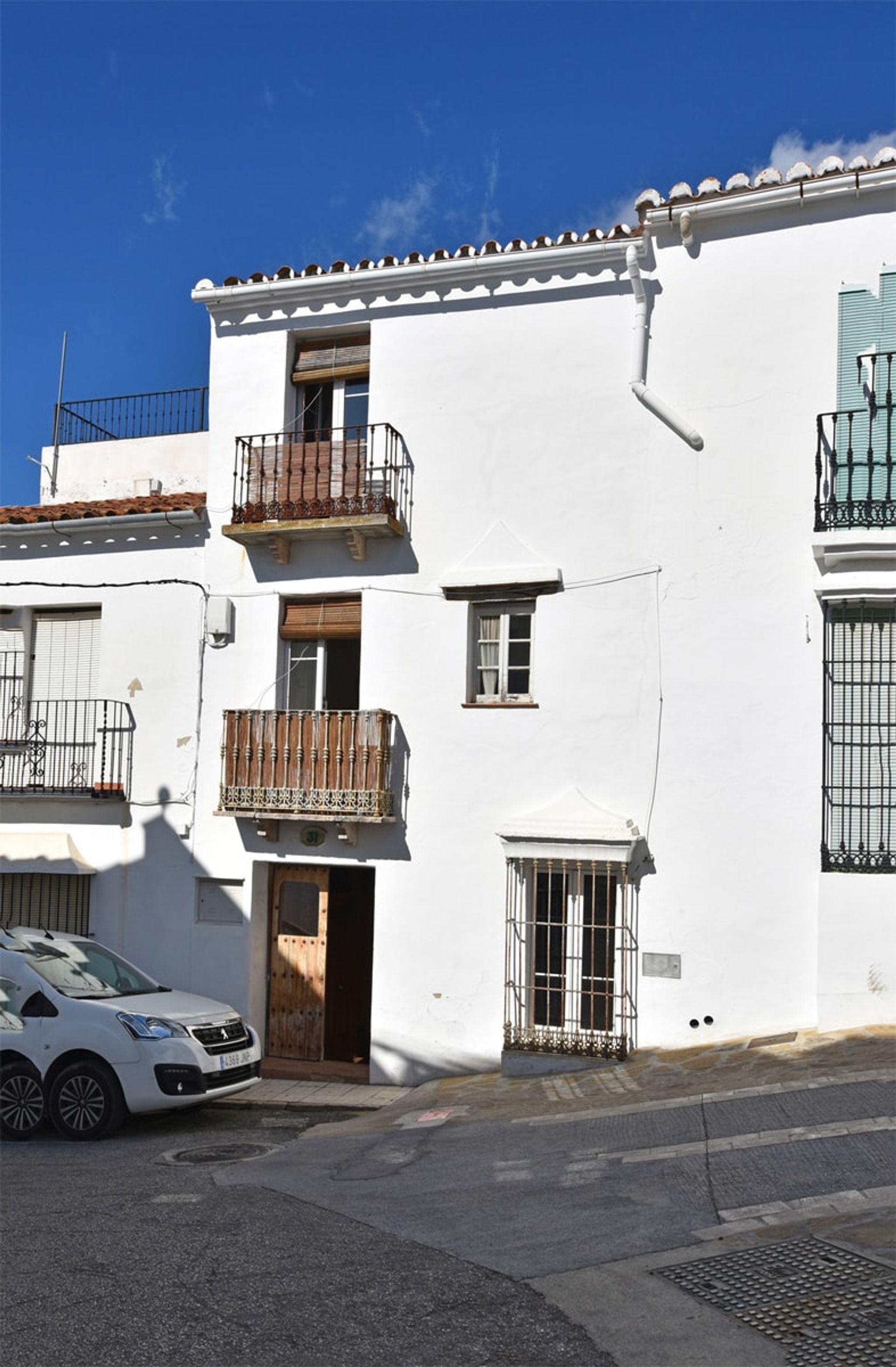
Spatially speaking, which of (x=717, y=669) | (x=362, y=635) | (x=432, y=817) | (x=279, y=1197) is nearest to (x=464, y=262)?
(x=362, y=635)

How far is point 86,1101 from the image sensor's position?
34.3 feet

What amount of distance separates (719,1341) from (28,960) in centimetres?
748

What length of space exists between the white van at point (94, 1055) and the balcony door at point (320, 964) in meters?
3.16

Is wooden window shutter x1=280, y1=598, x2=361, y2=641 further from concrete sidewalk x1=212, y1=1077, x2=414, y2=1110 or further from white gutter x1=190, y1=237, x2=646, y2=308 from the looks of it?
concrete sidewalk x1=212, y1=1077, x2=414, y2=1110

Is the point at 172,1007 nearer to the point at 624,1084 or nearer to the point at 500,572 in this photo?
the point at 624,1084

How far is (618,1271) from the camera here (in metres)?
6.31

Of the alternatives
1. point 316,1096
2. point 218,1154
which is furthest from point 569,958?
point 218,1154

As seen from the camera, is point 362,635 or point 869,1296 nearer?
point 869,1296

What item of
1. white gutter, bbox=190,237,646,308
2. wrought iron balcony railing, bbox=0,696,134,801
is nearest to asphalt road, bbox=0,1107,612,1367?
wrought iron balcony railing, bbox=0,696,134,801

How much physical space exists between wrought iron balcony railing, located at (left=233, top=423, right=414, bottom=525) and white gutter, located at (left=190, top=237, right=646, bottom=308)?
1660mm

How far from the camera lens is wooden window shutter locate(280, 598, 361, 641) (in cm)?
1431

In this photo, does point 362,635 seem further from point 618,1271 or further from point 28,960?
point 618,1271

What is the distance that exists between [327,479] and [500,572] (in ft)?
7.74

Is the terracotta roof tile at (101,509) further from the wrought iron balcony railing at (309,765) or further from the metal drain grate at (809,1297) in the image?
the metal drain grate at (809,1297)
